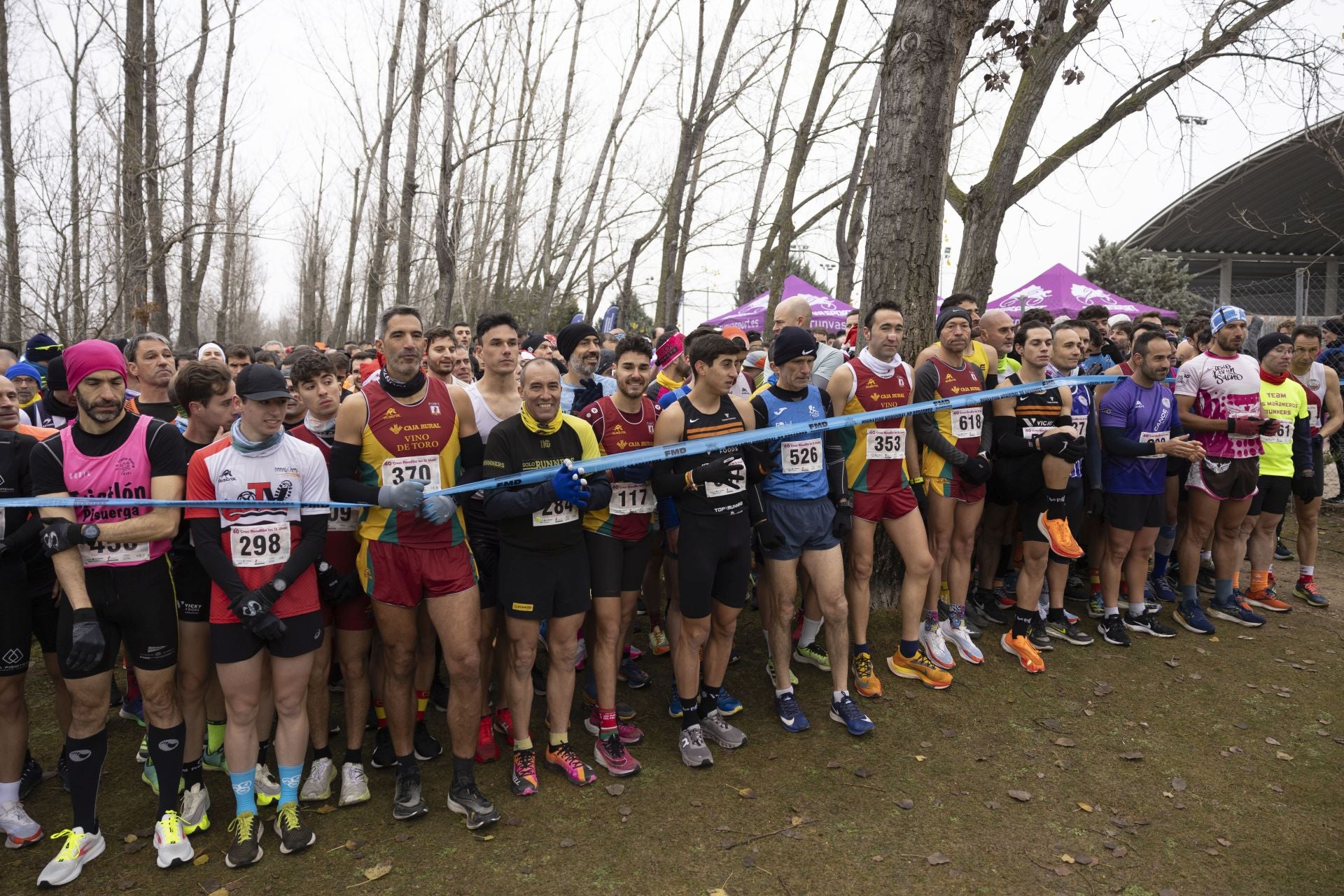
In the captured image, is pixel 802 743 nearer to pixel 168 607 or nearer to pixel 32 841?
pixel 168 607

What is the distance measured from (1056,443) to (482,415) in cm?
386

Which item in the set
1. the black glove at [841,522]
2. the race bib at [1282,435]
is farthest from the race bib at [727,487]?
the race bib at [1282,435]

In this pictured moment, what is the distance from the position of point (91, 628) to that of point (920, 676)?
15.7 ft

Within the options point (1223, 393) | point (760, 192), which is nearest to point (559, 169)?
point (760, 192)

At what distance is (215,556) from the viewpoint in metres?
3.61

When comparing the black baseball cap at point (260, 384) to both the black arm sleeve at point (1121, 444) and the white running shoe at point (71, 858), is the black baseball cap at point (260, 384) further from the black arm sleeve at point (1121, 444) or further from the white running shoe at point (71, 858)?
the black arm sleeve at point (1121, 444)

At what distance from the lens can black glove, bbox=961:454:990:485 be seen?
5438 millimetres

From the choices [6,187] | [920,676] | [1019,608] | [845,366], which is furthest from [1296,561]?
[6,187]

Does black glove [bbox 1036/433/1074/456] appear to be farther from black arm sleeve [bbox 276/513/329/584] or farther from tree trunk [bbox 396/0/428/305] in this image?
tree trunk [bbox 396/0/428/305]

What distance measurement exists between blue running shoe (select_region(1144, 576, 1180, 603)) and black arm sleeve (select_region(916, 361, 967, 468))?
311 centimetres

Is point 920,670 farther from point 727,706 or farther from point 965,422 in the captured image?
point 965,422

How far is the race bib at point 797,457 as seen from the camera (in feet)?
15.9

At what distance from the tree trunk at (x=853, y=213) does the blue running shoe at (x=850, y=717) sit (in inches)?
610

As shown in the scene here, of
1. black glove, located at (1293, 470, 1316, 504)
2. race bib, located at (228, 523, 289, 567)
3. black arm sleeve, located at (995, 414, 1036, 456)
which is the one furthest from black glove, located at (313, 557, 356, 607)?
black glove, located at (1293, 470, 1316, 504)
